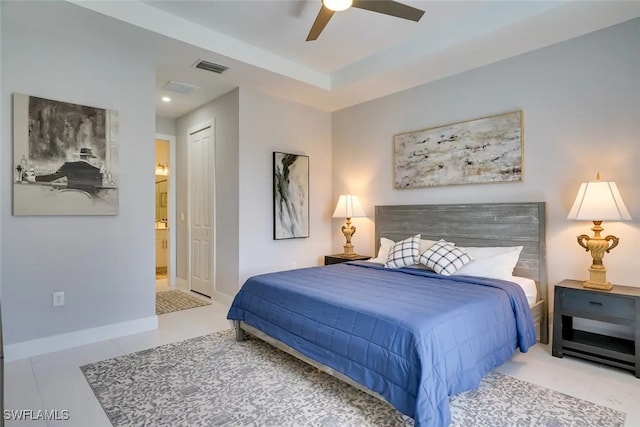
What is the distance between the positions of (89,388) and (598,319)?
369cm

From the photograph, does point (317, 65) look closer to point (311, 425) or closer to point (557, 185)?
point (557, 185)

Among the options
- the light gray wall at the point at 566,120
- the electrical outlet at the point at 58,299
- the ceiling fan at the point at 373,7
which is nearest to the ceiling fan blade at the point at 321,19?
the ceiling fan at the point at 373,7

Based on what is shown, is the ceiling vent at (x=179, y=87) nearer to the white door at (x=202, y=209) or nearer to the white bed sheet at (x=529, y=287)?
the white door at (x=202, y=209)

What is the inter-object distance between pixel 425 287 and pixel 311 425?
133 centimetres

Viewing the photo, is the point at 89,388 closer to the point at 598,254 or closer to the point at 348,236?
the point at 348,236

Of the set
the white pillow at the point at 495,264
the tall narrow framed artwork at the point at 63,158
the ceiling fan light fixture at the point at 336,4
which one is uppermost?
the ceiling fan light fixture at the point at 336,4

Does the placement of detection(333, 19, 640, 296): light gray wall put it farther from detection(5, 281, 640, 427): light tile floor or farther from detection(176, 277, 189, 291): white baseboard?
detection(176, 277, 189, 291): white baseboard

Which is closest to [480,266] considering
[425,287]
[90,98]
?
[425,287]

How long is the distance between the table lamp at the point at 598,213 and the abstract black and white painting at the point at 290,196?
3099 millimetres

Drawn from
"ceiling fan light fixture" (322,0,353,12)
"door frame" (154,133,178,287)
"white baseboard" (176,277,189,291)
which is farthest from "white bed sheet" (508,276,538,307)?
"door frame" (154,133,178,287)

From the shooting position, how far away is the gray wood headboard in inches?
128

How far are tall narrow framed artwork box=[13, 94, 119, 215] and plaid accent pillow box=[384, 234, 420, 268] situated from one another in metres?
2.76

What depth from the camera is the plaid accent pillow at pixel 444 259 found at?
324 centimetres

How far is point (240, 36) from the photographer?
3.50m
